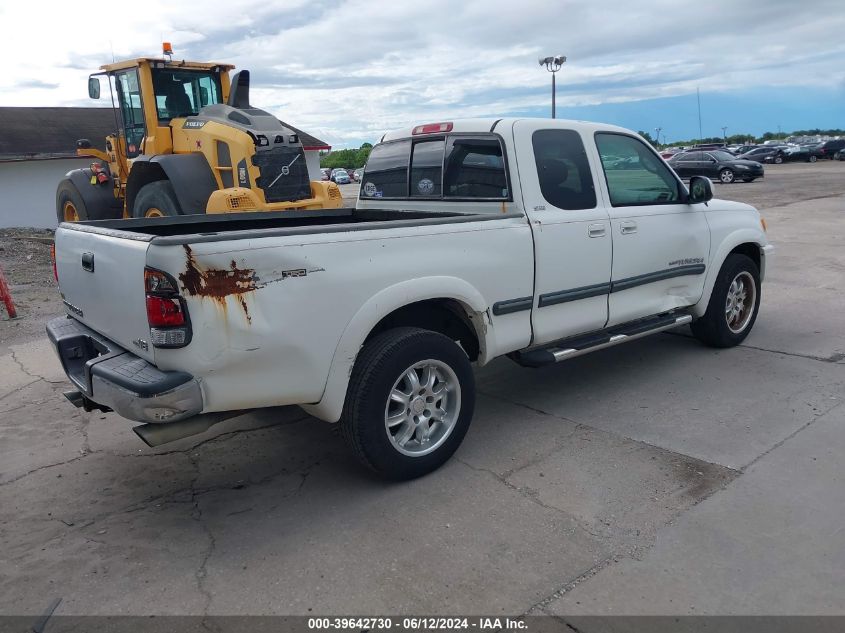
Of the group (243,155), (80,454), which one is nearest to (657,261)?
(80,454)

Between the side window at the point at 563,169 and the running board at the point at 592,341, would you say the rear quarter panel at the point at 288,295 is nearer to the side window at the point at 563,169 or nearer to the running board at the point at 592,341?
the running board at the point at 592,341

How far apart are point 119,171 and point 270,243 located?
33.9 ft

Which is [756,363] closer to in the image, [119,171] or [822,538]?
[822,538]

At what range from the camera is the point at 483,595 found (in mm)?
2941

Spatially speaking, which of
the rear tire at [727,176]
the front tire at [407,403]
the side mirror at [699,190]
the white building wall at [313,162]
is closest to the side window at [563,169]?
the side mirror at [699,190]

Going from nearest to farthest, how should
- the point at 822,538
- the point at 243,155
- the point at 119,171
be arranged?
the point at 822,538 → the point at 243,155 → the point at 119,171

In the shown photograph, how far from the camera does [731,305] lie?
6219 mm

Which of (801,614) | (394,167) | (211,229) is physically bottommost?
(801,614)

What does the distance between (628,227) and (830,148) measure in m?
51.4

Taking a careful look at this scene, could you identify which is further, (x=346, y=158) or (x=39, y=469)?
(x=346, y=158)

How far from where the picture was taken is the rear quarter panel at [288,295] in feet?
10.4

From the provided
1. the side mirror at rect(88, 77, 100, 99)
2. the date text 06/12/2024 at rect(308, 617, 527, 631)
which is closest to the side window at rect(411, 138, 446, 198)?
the date text 06/12/2024 at rect(308, 617, 527, 631)

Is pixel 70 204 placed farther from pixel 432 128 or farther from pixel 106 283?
pixel 106 283

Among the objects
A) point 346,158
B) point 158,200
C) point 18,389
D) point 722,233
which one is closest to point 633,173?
point 722,233
